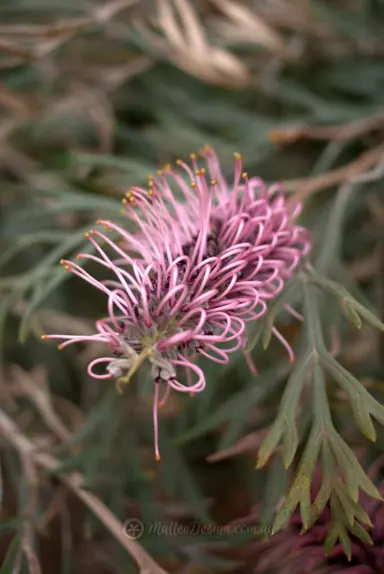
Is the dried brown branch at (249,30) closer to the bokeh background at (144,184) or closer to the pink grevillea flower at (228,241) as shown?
the bokeh background at (144,184)

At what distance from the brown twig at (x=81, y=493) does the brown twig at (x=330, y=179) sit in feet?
0.94

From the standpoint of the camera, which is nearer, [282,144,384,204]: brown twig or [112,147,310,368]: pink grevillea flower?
[112,147,310,368]: pink grevillea flower

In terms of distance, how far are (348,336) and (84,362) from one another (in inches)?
11.2

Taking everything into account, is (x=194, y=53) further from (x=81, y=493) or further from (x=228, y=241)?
(x=81, y=493)

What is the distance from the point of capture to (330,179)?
0.55 metres

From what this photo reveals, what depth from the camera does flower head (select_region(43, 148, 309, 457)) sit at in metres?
0.34

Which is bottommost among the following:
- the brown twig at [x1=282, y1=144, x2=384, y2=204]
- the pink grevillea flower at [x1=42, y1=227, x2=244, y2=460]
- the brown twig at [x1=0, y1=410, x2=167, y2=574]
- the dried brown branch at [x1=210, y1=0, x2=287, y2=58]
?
the brown twig at [x1=0, y1=410, x2=167, y2=574]

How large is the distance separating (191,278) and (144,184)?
0.23 metres

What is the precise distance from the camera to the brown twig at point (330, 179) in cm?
55

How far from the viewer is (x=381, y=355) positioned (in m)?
0.62

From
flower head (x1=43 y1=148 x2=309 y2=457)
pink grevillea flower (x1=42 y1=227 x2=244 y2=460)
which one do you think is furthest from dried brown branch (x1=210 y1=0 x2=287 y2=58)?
pink grevillea flower (x1=42 y1=227 x2=244 y2=460)

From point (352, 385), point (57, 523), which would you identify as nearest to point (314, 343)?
point (352, 385)

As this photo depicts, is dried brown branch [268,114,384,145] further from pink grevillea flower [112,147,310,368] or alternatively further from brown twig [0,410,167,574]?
brown twig [0,410,167,574]

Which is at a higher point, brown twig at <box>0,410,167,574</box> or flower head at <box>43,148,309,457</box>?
flower head at <box>43,148,309,457</box>
